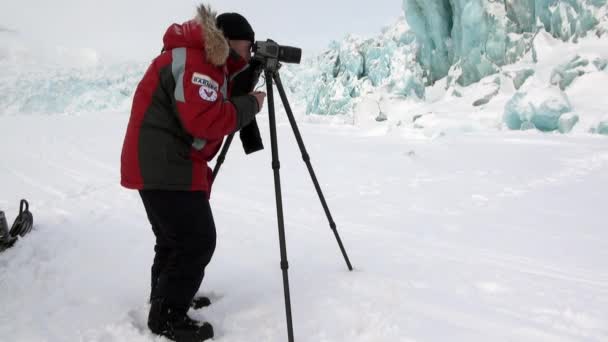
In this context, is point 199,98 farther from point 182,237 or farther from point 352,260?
point 352,260

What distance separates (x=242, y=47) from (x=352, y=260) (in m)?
1.67

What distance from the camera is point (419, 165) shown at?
25.1 feet

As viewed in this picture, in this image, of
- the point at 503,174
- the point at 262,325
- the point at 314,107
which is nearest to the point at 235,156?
the point at 503,174

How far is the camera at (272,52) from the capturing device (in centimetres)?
186

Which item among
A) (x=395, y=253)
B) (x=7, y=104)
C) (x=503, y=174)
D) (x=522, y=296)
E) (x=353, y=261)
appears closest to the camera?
(x=522, y=296)

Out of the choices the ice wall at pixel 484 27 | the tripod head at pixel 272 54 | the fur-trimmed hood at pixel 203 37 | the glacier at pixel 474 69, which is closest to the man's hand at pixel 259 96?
the tripod head at pixel 272 54

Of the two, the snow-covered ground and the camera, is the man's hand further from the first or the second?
the snow-covered ground

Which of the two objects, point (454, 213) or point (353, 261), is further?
point (454, 213)

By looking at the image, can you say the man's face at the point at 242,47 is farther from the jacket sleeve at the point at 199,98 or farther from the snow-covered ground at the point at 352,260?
the snow-covered ground at the point at 352,260

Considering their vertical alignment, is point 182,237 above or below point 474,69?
below

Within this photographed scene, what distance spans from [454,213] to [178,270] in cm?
350

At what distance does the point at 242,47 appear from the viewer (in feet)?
6.04

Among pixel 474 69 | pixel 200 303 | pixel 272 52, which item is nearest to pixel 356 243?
pixel 200 303

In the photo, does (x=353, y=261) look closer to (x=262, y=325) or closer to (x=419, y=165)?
(x=262, y=325)
